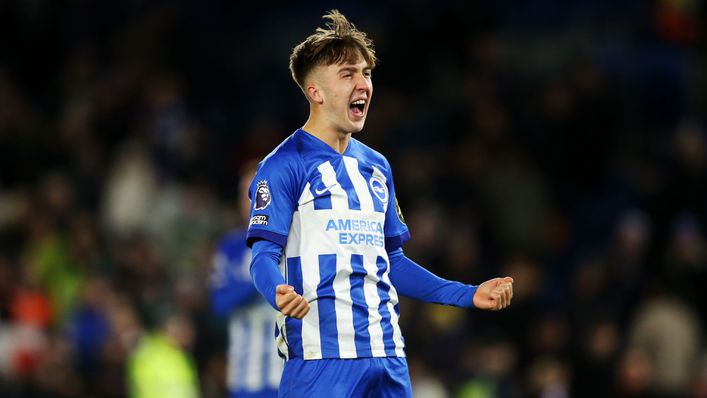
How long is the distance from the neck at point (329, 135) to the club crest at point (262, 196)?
0.34 metres

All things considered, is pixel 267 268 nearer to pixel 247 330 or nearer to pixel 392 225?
pixel 392 225

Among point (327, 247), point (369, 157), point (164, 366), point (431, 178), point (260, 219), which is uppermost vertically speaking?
point (431, 178)

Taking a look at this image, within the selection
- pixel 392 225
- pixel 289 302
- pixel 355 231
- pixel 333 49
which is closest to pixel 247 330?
pixel 392 225

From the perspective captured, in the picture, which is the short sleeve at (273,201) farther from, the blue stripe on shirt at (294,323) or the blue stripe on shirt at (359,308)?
the blue stripe on shirt at (359,308)

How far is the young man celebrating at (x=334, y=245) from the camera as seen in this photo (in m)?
4.88

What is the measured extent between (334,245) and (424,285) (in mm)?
490

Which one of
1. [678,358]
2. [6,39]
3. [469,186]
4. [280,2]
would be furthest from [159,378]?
[280,2]

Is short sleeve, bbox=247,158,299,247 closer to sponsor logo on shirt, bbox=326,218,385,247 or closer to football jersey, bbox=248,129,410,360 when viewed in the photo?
football jersey, bbox=248,129,410,360

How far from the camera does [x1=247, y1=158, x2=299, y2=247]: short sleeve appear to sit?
487 centimetres

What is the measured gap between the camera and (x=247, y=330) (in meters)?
7.66

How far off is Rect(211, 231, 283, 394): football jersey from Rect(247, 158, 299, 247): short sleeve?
8.50 feet

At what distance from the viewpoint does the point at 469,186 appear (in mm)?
12852

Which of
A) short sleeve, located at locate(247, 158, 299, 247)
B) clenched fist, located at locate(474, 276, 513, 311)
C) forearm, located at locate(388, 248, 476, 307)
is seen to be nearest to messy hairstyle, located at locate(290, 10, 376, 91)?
short sleeve, located at locate(247, 158, 299, 247)

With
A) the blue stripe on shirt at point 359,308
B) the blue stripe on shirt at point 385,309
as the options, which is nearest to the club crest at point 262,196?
the blue stripe on shirt at point 359,308
